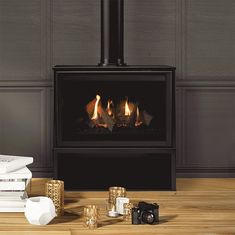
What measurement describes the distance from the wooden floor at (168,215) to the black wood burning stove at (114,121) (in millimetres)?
210

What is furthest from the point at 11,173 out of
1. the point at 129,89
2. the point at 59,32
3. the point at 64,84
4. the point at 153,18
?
the point at 153,18

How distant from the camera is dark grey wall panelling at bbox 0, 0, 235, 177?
455 cm

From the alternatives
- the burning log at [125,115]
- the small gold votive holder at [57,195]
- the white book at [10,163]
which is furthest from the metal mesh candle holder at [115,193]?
the burning log at [125,115]

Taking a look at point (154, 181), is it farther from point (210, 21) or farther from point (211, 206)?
point (210, 21)

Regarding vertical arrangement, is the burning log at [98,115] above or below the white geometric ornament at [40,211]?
above

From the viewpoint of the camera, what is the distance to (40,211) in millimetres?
3064

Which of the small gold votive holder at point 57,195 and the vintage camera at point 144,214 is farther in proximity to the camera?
the small gold votive holder at point 57,195

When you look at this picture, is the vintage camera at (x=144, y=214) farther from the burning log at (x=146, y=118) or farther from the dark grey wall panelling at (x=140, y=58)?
the dark grey wall panelling at (x=140, y=58)

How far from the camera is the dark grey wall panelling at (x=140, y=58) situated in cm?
455

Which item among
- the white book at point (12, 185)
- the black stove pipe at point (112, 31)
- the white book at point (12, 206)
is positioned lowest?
the white book at point (12, 206)

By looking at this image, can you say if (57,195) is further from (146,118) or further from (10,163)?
(146,118)

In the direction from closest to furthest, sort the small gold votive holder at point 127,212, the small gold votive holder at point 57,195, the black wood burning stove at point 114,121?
1. the small gold votive holder at point 127,212
2. the small gold votive holder at point 57,195
3. the black wood burning stove at point 114,121

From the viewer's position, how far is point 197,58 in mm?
→ 4578

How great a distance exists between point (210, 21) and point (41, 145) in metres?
1.56
